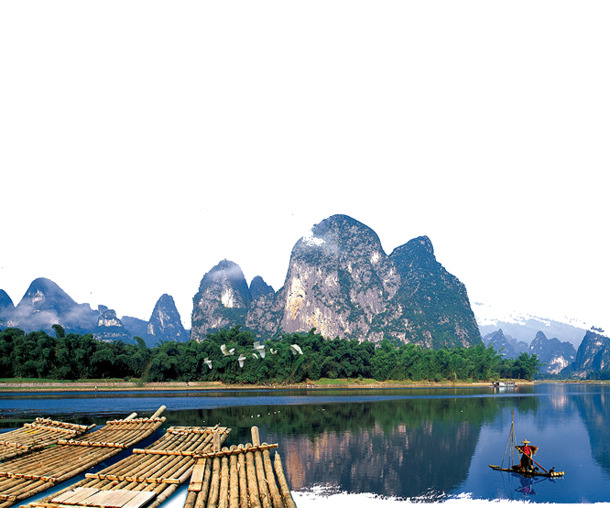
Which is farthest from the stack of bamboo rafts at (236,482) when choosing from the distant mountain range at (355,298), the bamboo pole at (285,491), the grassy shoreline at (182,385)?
the distant mountain range at (355,298)

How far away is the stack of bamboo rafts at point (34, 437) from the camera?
62.2 feet

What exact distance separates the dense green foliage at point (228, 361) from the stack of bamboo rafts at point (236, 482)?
56865mm

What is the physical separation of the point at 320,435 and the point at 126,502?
50.7ft

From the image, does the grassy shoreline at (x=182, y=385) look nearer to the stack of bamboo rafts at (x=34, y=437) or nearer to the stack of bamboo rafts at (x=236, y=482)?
the stack of bamboo rafts at (x=34, y=437)

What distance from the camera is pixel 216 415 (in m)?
35.9

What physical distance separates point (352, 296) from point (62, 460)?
155131mm

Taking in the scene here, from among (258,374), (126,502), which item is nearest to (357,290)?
(258,374)

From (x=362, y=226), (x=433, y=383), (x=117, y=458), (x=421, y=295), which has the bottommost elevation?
(x=433, y=383)

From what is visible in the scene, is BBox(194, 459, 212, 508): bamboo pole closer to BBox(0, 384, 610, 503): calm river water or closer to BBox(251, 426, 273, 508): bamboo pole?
BBox(251, 426, 273, 508): bamboo pole

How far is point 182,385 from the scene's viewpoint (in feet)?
250

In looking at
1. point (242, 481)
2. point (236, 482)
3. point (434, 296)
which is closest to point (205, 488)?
point (236, 482)

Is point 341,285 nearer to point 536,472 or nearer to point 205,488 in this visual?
point 536,472

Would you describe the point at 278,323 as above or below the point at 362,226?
below

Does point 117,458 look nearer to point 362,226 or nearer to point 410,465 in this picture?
point 410,465
